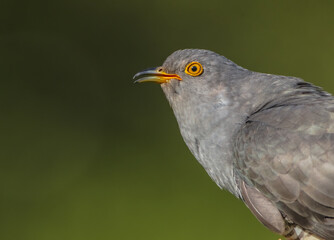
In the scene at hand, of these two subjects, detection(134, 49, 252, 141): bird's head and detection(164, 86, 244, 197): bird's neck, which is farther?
Answer: detection(134, 49, 252, 141): bird's head

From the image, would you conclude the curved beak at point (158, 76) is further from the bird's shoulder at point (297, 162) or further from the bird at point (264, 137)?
the bird's shoulder at point (297, 162)

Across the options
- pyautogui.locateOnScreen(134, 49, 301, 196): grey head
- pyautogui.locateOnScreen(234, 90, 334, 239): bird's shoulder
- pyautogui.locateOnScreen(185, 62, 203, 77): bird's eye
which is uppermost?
pyautogui.locateOnScreen(185, 62, 203, 77): bird's eye

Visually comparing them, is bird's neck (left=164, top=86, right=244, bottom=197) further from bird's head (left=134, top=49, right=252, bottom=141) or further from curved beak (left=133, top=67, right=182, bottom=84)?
curved beak (left=133, top=67, right=182, bottom=84)

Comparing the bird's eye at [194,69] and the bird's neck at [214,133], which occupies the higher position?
the bird's eye at [194,69]

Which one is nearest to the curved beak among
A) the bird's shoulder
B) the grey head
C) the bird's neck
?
the grey head

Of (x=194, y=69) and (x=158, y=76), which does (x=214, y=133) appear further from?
(x=158, y=76)

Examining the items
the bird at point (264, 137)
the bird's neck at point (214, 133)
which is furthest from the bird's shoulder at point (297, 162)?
the bird's neck at point (214, 133)

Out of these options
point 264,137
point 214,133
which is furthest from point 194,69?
point 264,137

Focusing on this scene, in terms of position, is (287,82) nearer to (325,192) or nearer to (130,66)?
(325,192)

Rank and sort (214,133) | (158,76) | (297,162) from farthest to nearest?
(158,76) < (214,133) < (297,162)
